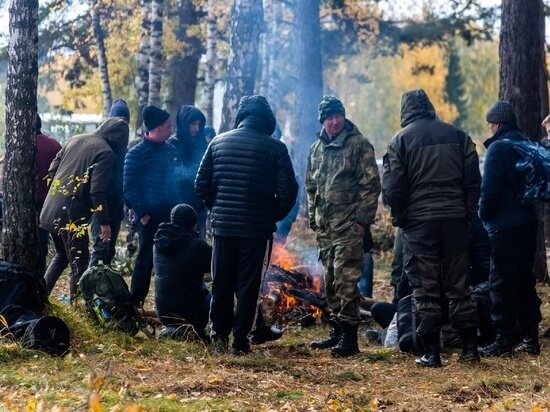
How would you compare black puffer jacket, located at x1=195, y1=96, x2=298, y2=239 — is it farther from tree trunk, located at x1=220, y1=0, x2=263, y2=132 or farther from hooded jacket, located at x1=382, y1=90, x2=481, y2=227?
tree trunk, located at x1=220, y1=0, x2=263, y2=132

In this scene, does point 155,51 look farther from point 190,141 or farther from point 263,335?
point 263,335

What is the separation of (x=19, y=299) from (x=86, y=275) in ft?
2.92

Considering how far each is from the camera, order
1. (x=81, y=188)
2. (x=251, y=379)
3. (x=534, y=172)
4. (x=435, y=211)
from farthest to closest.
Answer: (x=81, y=188) → (x=534, y=172) → (x=435, y=211) → (x=251, y=379)

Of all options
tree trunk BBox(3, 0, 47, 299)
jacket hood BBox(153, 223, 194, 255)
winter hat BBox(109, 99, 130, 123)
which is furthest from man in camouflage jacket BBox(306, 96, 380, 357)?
winter hat BBox(109, 99, 130, 123)

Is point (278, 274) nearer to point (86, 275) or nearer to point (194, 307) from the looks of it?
point (194, 307)

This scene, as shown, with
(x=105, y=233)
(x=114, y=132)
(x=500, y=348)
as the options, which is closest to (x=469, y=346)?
(x=500, y=348)

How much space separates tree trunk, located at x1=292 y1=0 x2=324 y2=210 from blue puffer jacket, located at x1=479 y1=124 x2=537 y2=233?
46.9 ft

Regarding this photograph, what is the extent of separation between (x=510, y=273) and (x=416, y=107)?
188 cm

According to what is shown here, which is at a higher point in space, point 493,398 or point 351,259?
point 351,259

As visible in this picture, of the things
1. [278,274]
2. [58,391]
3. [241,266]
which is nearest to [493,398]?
[241,266]

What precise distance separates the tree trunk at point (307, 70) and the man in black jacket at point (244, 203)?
48.1 ft

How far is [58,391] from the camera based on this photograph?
20.6 feet

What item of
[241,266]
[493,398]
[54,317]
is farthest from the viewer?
[241,266]

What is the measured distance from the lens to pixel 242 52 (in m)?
15.8
